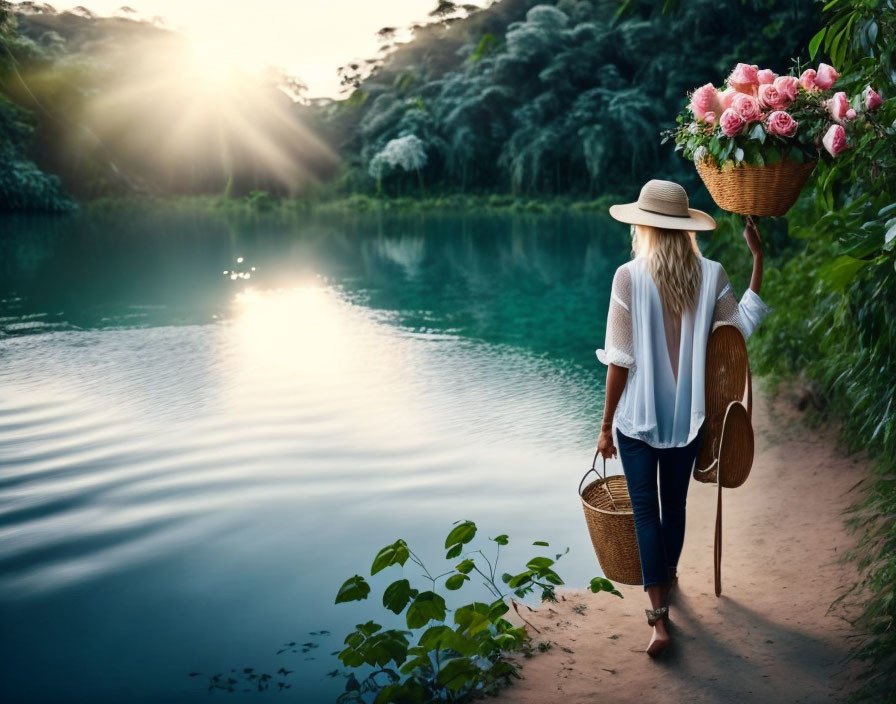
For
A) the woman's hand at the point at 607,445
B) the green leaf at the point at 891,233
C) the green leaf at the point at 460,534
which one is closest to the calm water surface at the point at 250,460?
the green leaf at the point at 460,534

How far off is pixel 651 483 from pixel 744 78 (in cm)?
128

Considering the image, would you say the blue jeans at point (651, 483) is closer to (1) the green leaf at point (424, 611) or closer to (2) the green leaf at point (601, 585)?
(2) the green leaf at point (601, 585)

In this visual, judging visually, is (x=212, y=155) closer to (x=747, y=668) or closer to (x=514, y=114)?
(x=514, y=114)

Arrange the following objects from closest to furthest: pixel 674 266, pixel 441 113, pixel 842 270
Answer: pixel 842 270 → pixel 674 266 → pixel 441 113

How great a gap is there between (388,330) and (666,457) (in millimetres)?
6705

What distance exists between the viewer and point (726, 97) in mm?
2771

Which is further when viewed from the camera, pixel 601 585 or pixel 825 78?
pixel 601 585

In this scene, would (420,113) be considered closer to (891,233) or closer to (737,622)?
(737,622)

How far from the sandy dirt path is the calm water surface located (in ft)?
1.67

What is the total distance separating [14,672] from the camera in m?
3.02

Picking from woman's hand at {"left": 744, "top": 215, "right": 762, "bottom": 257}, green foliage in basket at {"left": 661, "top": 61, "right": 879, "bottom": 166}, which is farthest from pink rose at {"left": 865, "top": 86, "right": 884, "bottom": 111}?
woman's hand at {"left": 744, "top": 215, "right": 762, "bottom": 257}

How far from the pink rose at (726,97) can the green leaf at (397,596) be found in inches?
69.3

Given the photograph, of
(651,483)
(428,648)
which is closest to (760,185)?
(651,483)

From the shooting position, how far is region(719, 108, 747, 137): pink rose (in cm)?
260
